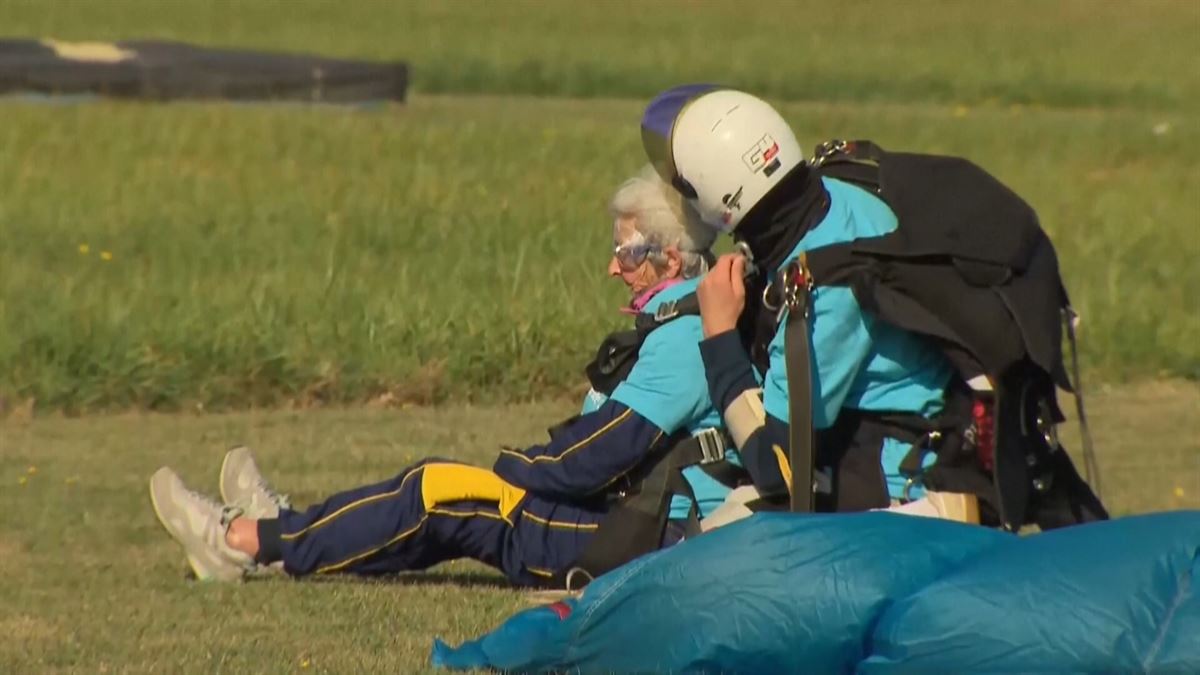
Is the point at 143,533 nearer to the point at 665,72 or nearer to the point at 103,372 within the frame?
the point at 103,372

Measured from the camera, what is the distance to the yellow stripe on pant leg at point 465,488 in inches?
241

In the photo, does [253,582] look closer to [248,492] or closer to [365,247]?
[248,492]

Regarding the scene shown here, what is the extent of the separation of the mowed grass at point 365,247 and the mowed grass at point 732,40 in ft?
21.4

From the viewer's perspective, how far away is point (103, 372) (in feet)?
34.6

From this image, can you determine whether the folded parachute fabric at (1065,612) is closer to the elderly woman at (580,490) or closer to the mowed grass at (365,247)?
the elderly woman at (580,490)

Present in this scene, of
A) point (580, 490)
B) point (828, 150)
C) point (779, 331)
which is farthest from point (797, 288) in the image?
point (580, 490)

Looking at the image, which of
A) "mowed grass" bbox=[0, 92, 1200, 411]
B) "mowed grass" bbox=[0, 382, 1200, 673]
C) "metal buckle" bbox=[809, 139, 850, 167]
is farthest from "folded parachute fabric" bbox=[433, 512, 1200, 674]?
"mowed grass" bbox=[0, 92, 1200, 411]

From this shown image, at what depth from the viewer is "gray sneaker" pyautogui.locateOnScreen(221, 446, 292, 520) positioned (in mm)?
6566

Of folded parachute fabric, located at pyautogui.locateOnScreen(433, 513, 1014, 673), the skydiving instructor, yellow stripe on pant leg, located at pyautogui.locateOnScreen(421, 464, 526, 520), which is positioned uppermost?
the skydiving instructor

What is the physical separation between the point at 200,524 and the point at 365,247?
783 centimetres

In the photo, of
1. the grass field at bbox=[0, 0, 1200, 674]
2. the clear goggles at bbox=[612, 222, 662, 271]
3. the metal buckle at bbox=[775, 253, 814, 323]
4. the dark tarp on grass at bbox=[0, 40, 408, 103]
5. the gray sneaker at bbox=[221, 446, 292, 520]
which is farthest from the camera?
Result: the dark tarp on grass at bbox=[0, 40, 408, 103]

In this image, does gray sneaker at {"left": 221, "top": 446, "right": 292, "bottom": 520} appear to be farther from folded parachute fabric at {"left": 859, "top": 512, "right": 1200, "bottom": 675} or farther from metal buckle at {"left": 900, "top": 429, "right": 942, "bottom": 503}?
folded parachute fabric at {"left": 859, "top": 512, "right": 1200, "bottom": 675}

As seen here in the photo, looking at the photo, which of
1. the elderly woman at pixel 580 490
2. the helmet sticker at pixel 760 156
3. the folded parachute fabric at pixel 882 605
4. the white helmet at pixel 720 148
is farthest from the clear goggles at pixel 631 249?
the folded parachute fabric at pixel 882 605

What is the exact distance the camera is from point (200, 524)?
6.45 m
